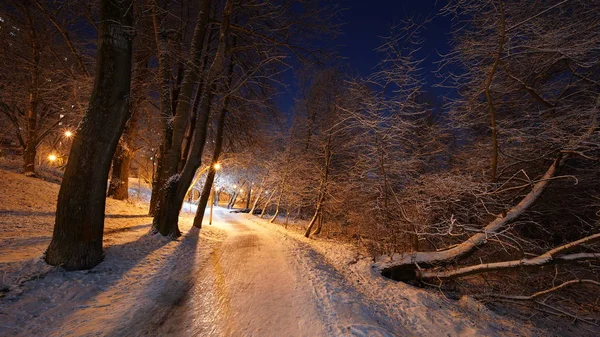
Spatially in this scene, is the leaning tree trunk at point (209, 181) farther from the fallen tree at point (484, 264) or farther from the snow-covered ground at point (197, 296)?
the fallen tree at point (484, 264)

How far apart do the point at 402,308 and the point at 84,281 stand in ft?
21.8

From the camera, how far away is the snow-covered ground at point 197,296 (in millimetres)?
3488

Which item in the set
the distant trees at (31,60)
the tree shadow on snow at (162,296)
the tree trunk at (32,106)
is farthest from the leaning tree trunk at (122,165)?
the tree shadow on snow at (162,296)

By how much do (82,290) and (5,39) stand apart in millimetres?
14793

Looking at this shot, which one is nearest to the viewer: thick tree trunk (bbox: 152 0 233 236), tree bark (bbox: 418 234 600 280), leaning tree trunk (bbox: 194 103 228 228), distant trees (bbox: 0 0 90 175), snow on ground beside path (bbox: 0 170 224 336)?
snow on ground beside path (bbox: 0 170 224 336)

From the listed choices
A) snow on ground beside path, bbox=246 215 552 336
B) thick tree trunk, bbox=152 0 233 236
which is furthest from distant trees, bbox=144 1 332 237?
snow on ground beside path, bbox=246 215 552 336

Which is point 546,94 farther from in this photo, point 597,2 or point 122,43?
point 122,43

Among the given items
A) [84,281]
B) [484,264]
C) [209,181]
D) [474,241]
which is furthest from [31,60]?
[484,264]

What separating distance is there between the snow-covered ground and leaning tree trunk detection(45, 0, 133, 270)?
15.9 inches

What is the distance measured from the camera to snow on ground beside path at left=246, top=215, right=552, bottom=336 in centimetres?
484

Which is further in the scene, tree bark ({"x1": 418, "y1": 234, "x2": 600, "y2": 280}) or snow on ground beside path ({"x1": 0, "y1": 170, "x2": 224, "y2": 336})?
tree bark ({"x1": 418, "y1": 234, "x2": 600, "y2": 280})

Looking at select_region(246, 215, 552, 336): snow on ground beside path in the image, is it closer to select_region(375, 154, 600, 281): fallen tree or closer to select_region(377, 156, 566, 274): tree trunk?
select_region(375, 154, 600, 281): fallen tree

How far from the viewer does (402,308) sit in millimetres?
5992

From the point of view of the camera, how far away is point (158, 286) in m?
4.85
